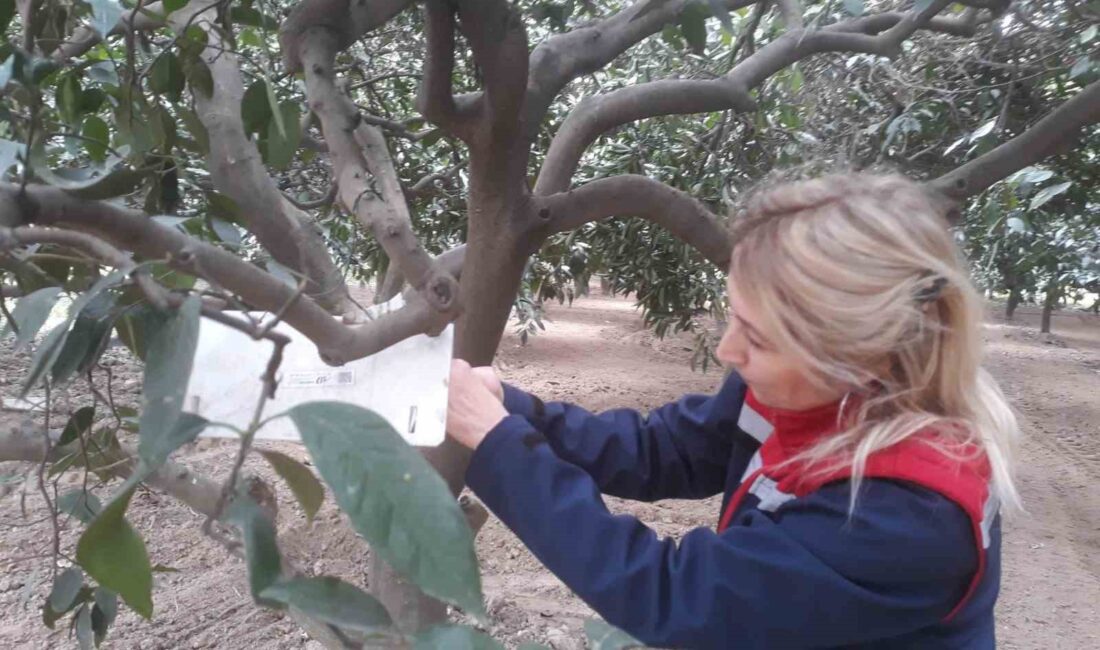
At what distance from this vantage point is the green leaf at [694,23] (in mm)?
1562

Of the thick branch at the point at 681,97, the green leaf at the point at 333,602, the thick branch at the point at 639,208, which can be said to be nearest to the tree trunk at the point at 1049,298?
the thick branch at the point at 681,97

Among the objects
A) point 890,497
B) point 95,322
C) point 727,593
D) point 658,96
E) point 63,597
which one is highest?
point 658,96

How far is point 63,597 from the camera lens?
1.00m

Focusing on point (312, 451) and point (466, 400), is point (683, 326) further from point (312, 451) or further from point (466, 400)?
point (312, 451)

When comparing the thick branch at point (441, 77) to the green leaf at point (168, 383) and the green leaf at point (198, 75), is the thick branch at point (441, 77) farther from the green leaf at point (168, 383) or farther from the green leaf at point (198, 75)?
the green leaf at point (168, 383)

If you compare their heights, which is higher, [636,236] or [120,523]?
[636,236]

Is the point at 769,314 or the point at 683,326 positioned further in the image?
the point at 683,326

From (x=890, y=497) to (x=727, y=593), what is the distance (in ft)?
0.57

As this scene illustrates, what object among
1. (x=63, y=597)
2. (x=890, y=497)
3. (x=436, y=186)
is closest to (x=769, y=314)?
(x=890, y=497)

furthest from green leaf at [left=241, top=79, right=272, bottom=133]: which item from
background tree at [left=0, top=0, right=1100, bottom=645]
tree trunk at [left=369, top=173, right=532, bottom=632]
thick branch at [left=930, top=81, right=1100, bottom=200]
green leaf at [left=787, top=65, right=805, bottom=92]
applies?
green leaf at [left=787, top=65, right=805, bottom=92]

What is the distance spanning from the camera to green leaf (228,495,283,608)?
0.45 m

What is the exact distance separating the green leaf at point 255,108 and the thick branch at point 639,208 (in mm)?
428

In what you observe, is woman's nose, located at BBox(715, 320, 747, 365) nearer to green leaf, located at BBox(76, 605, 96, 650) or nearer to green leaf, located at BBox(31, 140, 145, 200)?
green leaf, located at BBox(31, 140, 145, 200)

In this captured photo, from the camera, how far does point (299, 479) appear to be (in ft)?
2.25
